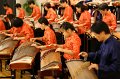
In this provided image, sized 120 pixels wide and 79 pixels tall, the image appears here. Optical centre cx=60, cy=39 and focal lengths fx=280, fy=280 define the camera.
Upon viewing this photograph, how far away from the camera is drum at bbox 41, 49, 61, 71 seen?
3.81 m

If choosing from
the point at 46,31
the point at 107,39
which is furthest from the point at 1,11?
the point at 107,39

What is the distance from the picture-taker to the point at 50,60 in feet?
13.1

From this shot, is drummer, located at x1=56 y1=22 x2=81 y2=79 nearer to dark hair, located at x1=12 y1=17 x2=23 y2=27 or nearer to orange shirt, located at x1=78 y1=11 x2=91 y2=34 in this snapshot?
dark hair, located at x1=12 y1=17 x2=23 y2=27

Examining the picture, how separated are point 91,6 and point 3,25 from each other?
9.54ft

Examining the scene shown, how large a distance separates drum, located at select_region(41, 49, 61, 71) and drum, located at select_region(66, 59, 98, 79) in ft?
1.10

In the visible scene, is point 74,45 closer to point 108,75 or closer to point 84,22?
point 108,75

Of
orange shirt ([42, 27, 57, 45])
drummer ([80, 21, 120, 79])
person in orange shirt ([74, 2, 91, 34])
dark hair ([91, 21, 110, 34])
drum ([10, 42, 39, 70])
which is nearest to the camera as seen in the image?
drummer ([80, 21, 120, 79])

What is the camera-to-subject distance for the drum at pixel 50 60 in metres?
3.81

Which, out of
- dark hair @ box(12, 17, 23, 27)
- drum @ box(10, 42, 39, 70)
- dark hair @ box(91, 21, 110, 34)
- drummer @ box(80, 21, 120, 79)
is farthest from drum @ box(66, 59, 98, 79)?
dark hair @ box(12, 17, 23, 27)

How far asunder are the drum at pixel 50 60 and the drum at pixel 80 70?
13.2 inches

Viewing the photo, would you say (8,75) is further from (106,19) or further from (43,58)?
(106,19)

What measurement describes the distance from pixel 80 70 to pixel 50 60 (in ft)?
2.88

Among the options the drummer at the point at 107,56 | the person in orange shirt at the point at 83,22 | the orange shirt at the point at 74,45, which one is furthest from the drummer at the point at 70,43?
the person in orange shirt at the point at 83,22

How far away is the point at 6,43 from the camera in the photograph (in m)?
5.05
